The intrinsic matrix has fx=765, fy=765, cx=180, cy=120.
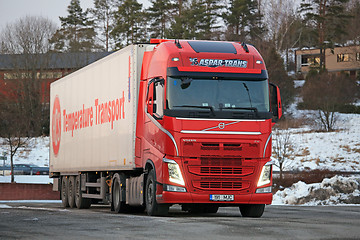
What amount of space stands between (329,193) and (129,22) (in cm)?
7398

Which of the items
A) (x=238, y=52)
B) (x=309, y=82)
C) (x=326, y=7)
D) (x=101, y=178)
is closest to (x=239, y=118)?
(x=238, y=52)

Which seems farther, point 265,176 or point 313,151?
point 313,151

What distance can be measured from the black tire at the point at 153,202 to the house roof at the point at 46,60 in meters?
60.5

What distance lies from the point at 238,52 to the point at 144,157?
3287 mm

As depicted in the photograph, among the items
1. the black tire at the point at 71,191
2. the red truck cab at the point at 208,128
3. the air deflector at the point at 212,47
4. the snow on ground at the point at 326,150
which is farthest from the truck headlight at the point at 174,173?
the snow on ground at the point at 326,150

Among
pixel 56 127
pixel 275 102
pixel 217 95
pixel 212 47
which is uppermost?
pixel 212 47

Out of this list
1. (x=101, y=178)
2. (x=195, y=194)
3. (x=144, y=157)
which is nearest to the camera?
(x=195, y=194)

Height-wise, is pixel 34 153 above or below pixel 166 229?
above

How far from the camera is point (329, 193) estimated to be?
27875mm

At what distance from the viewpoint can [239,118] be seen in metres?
16.8

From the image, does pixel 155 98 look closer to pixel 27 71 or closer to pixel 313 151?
pixel 313 151

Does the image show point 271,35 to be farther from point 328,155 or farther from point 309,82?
point 328,155

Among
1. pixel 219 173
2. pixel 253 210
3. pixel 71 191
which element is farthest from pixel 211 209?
pixel 71 191

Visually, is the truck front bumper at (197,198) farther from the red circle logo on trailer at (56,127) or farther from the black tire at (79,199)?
the red circle logo on trailer at (56,127)
